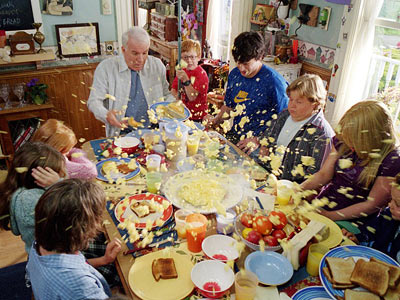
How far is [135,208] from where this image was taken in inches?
74.5

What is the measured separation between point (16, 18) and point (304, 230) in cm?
364

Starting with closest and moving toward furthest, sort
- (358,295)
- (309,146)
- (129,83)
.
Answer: (358,295), (309,146), (129,83)

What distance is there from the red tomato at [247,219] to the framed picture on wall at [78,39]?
3.24 metres

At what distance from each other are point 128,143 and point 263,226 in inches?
52.6

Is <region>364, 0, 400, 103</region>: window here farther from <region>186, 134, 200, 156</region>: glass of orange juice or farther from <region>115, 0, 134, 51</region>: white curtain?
<region>115, 0, 134, 51</region>: white curtain

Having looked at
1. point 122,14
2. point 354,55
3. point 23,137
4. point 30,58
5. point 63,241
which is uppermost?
point 122,14

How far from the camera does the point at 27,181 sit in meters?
1.79

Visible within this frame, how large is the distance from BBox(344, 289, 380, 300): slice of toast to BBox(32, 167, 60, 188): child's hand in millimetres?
1477

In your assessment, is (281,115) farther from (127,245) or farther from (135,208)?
(127,245)

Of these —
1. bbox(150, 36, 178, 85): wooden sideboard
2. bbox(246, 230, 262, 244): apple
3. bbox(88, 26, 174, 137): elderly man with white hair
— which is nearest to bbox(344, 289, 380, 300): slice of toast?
bbox(246, 230, 262, 244): apple

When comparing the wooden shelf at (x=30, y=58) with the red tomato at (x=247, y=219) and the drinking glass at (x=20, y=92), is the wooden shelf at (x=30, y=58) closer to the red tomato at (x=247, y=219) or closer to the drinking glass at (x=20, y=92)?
the drinking glass at (x=20, y=92)

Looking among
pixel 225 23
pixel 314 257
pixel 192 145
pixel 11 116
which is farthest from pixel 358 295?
pixel 225 23

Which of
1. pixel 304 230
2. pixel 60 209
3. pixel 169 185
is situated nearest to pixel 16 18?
pixel 169 185

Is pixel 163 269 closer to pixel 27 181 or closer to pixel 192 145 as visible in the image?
pixel 27 181
